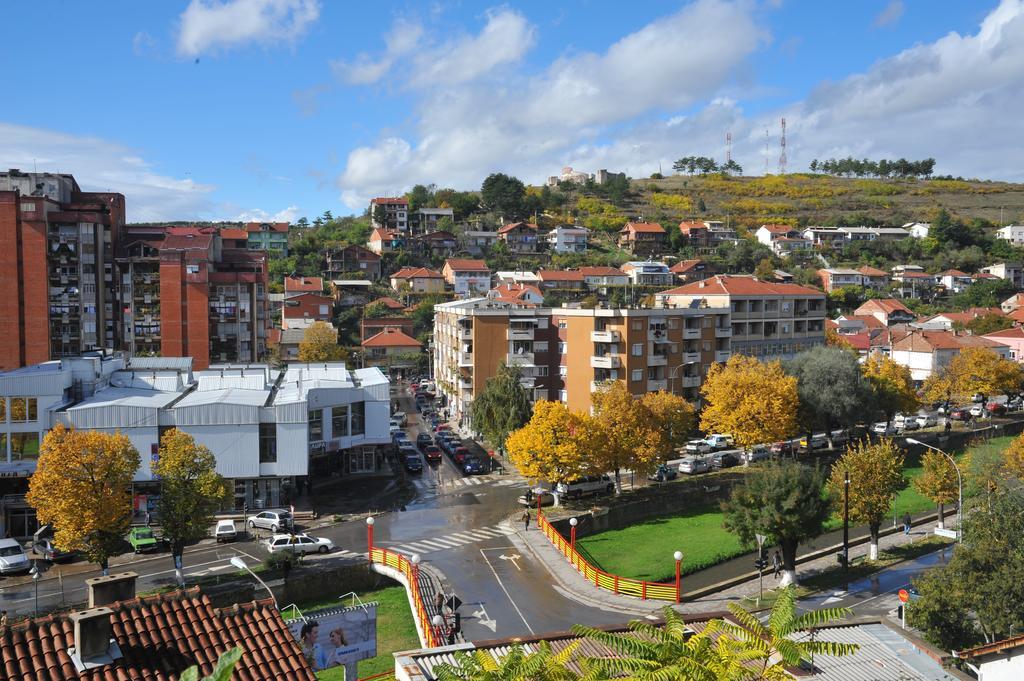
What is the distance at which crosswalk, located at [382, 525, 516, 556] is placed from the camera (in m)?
36.1

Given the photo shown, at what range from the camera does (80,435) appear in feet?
107

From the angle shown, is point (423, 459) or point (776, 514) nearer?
point (776, 514)

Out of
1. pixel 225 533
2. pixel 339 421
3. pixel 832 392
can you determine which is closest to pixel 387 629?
pixel 225 533

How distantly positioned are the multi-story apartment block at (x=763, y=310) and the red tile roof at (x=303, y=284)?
4877 cm

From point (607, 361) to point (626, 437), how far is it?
15.0 m

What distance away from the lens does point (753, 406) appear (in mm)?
49719

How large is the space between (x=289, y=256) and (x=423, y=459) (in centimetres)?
7886

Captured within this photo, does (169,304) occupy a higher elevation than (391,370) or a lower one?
higher

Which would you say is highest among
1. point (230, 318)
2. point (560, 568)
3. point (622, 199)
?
point (622, 199)

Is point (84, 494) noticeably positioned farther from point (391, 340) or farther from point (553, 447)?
point (391, 340)

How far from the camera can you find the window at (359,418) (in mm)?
47438

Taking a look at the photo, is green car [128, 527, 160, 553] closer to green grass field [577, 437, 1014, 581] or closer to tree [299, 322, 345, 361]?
green grass field [577, 437, 1014, 581]

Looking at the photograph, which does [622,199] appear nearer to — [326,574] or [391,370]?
[391,370]

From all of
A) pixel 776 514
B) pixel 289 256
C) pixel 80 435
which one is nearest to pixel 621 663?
pixel 776 514
